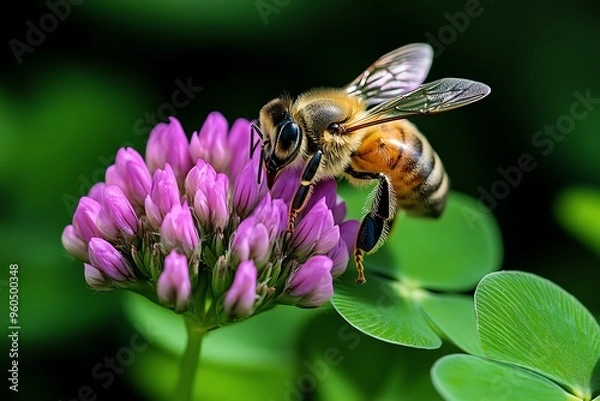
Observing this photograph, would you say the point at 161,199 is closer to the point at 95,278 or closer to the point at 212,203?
the point at 212,203

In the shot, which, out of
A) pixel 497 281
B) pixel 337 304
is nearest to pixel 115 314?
pixel 337 304

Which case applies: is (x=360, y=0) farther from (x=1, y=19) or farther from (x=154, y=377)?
(x=154, y=377)

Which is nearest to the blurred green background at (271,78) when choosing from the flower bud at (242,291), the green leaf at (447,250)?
the green leaf at (447,250)

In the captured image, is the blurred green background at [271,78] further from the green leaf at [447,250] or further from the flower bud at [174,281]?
the flower bud at [174,281]

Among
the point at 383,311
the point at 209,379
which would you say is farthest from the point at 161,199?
the point at 209,379

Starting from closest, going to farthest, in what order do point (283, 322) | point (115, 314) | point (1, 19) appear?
1. point (283, 322)
2. point (115, 314)
3. point (1, 19)

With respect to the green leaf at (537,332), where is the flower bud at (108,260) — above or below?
above

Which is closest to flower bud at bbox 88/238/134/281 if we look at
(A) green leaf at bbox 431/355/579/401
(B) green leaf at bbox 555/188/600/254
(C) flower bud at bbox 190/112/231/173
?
(C) flower bud at bbox 190/112/231/173

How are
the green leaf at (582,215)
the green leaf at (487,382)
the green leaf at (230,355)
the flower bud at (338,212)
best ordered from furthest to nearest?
the green leaf at (582,215) < the green leaf at (230,355) < the flower bud at (338,212) < the green leaf at (487,382)

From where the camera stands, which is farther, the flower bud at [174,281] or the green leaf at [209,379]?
the green leaf at [209,379]
